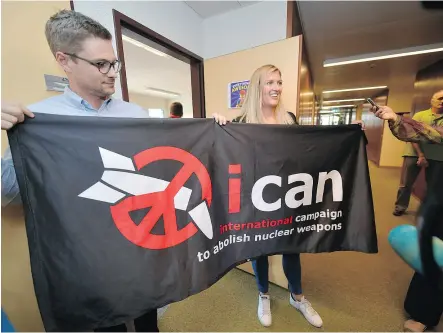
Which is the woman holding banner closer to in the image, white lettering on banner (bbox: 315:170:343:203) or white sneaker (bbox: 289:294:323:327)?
white sneaker (bbox: 289:294:323:327)

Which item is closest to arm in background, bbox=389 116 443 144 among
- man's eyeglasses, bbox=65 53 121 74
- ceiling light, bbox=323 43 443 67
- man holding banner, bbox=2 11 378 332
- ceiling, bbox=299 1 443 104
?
man holding banner, bbox=2 11 378 332

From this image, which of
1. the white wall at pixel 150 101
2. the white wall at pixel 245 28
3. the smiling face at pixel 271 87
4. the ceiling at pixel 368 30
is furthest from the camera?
the white wall at pixel 150 101

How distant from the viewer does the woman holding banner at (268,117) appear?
3.77ft

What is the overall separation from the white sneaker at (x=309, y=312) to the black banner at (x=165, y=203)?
1.63ft

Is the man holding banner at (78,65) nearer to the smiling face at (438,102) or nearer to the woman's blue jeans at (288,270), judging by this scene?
the woman's blue jeans at (288,270)

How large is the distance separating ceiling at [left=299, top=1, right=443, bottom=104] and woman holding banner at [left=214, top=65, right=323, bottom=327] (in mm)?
1633

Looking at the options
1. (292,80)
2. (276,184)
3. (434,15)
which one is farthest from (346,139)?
(434,15)

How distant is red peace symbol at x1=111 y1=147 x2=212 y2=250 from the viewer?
0.69 meters

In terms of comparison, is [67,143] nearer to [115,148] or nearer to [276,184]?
[115,148]

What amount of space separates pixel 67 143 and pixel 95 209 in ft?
0.72

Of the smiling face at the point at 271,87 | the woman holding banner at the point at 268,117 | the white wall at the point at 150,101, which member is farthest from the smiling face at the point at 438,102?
the white wall at the point at 150,101

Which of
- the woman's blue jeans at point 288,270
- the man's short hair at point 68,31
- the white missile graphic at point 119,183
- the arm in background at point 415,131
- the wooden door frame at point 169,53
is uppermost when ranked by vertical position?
the wooden door frame at point 169,53

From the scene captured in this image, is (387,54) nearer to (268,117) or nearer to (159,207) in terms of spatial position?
(268,117)

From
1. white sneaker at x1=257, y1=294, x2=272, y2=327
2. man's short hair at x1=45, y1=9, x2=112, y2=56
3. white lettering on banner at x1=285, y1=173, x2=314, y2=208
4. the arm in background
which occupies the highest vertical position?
man's short hair at x1=45, y1=9, x2=112, y2=56
